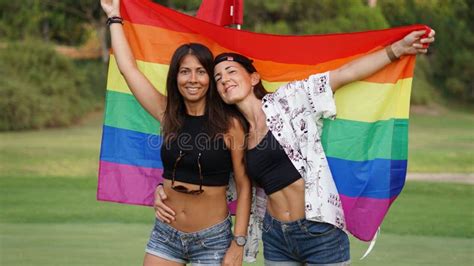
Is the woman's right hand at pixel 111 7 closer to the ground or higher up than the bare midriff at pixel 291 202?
higher up

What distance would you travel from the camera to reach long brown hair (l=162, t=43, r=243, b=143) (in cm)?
433

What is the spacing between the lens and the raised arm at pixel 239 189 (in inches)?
170

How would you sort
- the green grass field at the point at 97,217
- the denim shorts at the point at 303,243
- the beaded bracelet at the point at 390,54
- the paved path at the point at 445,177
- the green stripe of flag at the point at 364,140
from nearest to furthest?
the denim shorts at the point at 303,243 < the beaded bracelet at the point at 390,54 < the green stripe of flag at the point at 364,140 < the green grass field at the point at 97,217 < the paved path at the point at 445,177

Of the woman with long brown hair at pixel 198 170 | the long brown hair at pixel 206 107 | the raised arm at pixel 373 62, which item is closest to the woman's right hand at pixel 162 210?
→ the woman with long brown hair at pixel 198 170

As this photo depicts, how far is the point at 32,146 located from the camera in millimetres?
18984

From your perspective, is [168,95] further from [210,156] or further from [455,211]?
[455,211]

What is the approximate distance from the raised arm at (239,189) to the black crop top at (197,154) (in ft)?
0.13

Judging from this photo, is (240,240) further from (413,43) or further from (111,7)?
(111,7)

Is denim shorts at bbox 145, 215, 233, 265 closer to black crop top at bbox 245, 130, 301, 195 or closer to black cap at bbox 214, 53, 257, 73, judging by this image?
black crop top at bbox 245, 130, 301, 195

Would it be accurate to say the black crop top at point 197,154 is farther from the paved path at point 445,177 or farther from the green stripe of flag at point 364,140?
the paved path at point 445,177

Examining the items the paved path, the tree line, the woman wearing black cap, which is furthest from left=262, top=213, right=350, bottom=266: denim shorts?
the tree line

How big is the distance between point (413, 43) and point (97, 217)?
6160 mm

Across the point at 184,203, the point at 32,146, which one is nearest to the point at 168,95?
the point at 184,203

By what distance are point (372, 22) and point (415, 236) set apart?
634 inches
